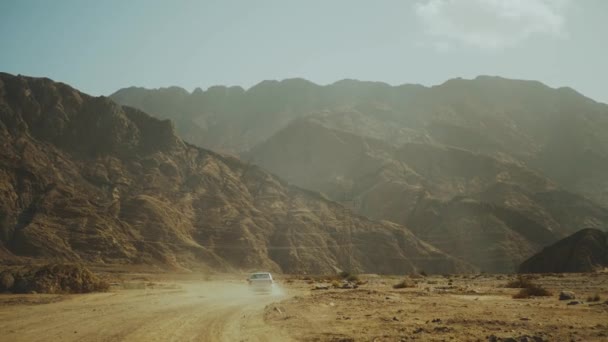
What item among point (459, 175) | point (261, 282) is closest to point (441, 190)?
point (459, 175)

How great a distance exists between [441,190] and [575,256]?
231 ft

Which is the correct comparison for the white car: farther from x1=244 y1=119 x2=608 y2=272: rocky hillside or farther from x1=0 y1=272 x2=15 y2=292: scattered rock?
x1=244 y1=119 x2=608 y2=272: rocky hillside

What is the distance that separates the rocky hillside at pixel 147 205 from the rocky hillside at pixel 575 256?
25322 mm

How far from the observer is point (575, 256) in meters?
70.5

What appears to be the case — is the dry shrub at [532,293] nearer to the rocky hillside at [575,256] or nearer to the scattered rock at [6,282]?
the scattered rock at [6,282]

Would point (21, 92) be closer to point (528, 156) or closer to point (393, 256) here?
point (393, 256)

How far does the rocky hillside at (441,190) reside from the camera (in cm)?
11012

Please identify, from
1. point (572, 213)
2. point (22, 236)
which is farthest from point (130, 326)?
point (572, 213)

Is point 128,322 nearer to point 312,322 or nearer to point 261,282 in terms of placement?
point 312,322

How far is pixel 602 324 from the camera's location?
12.6 metres

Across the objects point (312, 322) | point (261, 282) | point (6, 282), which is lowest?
point (261, 282)

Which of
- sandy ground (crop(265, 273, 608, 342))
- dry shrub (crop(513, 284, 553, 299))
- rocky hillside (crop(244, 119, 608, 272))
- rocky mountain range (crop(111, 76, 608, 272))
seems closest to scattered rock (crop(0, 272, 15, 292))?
sandy ground (crop(265, 273, 608, 342))

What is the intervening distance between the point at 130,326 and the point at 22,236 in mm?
71331

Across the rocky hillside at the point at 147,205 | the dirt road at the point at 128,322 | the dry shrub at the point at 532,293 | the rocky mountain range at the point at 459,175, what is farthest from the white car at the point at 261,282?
the rocky mountain range at the point at 459,175
